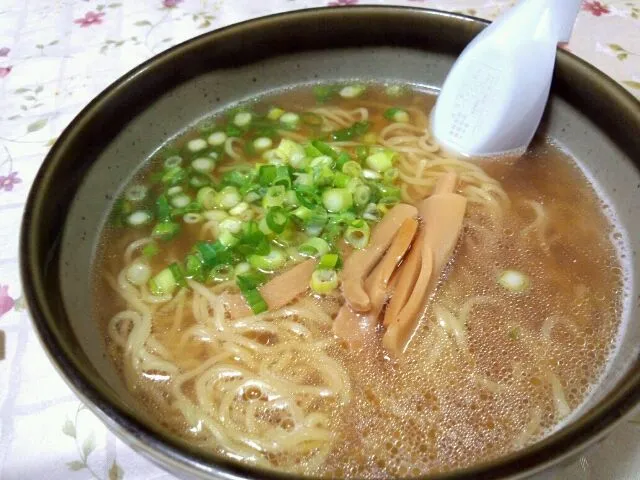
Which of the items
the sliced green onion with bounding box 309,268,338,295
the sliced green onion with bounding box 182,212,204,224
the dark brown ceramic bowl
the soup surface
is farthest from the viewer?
the sliced green onion with bounding box 182,212,204,224

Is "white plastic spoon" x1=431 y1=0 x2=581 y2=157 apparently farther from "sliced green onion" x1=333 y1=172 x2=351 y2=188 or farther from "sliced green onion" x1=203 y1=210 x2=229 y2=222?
"sliced green onion" x1=203 y1=210 x2=229 y2=222

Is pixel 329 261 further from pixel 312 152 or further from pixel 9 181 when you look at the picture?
pixel 9 181

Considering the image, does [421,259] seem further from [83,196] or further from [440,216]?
[83,196]

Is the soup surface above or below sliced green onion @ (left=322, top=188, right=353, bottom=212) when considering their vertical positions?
below

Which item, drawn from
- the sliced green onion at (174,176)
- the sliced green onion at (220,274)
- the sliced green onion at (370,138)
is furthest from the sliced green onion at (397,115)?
the sliced green onion at (220,274)

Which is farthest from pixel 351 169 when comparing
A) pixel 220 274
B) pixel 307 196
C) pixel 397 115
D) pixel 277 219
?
pixel 220 274

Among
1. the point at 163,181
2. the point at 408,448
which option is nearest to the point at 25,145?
the point at 163,181

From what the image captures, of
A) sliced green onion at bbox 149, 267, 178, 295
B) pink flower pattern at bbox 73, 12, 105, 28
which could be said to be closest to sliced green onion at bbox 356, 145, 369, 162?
sliced green onion at bbox 149, 267, 178, 295
